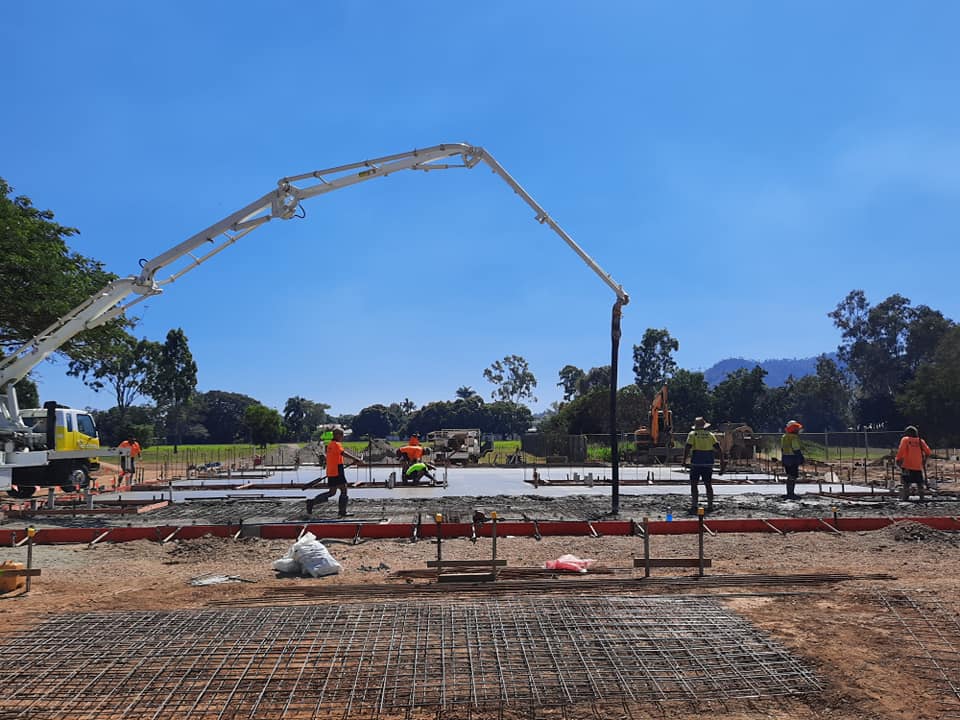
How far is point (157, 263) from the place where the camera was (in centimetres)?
1485

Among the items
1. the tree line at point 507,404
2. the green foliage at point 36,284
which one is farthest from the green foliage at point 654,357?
the green foliage at point 36,284

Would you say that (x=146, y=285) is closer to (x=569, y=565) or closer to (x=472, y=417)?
(x=569, y=565)

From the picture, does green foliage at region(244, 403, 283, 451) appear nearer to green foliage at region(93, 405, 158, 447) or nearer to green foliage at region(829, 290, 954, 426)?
green foliage at region(93, 405, 158, 447)

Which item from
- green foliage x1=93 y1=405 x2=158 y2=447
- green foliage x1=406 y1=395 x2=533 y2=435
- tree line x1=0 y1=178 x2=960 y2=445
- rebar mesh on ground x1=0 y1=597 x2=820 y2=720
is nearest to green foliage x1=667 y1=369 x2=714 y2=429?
tree line x1=0 y1=178 x2=960 y2=445

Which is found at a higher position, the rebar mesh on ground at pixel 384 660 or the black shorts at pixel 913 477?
the black shorts at pixel 913 477

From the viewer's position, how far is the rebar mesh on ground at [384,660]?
169 inches

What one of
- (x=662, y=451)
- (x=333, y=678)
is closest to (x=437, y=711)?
(x=333, y=678)

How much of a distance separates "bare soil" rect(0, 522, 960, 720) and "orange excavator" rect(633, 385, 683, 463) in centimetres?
1167

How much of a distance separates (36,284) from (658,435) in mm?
19773

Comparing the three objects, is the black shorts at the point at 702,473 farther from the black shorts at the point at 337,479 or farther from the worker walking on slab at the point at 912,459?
the black shorts at the point at 337,479

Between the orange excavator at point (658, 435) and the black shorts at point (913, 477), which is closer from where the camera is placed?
the black shorts at point (913, 477)

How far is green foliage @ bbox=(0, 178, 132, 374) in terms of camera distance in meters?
20.3

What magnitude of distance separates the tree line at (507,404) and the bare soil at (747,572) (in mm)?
14487

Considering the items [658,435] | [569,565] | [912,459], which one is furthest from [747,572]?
[658,435]
